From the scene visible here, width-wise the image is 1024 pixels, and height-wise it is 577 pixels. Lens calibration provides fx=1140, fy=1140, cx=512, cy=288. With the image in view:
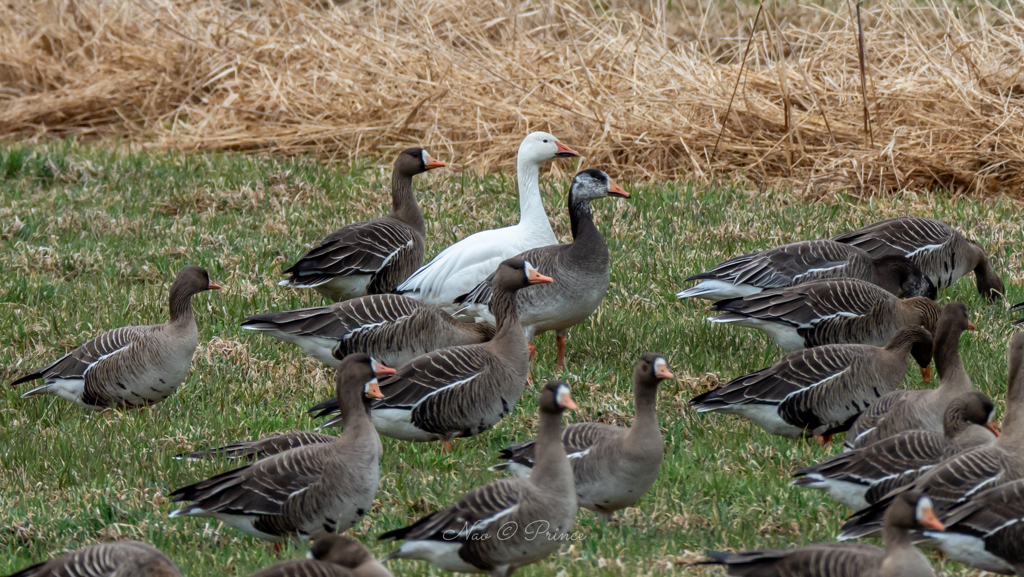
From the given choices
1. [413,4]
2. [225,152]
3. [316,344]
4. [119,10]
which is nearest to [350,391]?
[316,344]

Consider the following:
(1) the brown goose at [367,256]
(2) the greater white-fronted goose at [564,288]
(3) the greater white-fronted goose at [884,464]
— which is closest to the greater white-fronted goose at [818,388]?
(3) the greater white-fronted goose at [884,464]

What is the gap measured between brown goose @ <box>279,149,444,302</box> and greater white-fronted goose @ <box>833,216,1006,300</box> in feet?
13.0

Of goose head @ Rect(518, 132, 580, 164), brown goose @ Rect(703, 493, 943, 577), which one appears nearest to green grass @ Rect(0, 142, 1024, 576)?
brown goose @ Rect(703, 493, 943, 577)

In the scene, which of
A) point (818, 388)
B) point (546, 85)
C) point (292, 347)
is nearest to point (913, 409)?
point (818, 388)

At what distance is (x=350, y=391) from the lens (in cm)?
605

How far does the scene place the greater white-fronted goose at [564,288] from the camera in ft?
28.9

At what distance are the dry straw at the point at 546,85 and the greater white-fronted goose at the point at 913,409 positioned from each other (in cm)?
720

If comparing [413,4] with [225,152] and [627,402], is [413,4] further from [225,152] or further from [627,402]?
[627,402]

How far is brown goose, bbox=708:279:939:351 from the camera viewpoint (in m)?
8.52

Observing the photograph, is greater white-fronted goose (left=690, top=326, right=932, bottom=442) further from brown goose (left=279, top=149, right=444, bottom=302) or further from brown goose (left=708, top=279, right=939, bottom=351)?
brown goose (left=279, top=149, right=444, bottom=302)

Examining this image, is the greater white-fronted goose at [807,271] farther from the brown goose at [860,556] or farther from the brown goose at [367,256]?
the brown goose at [860,556]

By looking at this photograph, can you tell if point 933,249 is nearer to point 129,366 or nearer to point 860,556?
point 860,556

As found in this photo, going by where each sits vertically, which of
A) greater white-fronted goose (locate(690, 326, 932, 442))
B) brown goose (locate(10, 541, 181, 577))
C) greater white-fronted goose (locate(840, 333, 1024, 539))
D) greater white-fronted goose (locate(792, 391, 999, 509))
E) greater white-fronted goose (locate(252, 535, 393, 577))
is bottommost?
greater white-fronted goose (locate(690, 326, 932, 442))

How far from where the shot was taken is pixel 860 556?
4.56 metres
